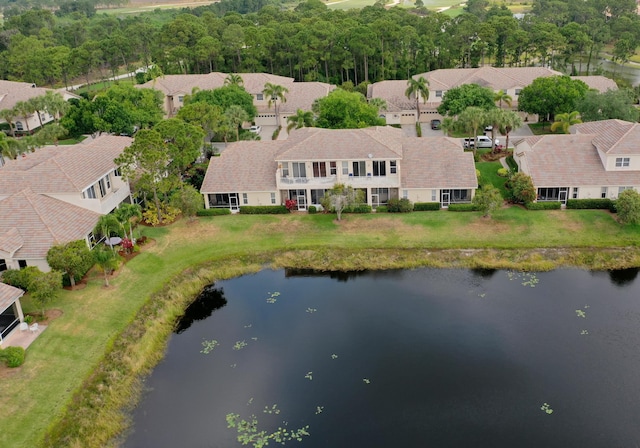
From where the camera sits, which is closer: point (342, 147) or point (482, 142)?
point (342, 147)

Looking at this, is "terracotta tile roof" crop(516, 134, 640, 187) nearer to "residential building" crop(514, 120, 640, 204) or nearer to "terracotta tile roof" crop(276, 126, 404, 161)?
"residential building" crop(514, 120, 640, 204)

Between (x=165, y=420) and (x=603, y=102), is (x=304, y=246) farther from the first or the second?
(x=603, y=102)

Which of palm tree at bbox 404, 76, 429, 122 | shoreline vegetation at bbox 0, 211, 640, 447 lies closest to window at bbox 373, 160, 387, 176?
shoreline vegetation at bbox 0, 211, 640, 447

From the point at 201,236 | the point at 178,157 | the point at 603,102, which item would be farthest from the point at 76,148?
the point at 603,102

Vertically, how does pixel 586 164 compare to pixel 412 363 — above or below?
above

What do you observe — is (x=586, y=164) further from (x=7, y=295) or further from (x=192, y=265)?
(x=7, y=295)

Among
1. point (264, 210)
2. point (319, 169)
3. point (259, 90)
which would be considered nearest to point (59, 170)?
point (264, 210)
